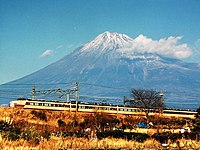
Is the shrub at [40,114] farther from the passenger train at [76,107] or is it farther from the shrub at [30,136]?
the shrub at [30,136]

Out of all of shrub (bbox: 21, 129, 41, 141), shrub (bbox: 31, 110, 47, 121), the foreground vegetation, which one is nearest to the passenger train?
shrub (bbox: 31, 110, 47, 121)

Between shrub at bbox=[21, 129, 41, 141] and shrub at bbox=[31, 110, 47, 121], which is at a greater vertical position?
shrub at bbox=[31, 110, 47, 121]

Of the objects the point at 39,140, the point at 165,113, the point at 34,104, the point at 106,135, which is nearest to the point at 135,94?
the point at 165,113

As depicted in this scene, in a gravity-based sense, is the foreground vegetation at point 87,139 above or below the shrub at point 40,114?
below

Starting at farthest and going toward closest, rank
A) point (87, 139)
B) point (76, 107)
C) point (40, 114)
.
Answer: point (76, 107) → point (40, 114) → point (87, 139)

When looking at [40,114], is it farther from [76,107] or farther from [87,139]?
[87,139]

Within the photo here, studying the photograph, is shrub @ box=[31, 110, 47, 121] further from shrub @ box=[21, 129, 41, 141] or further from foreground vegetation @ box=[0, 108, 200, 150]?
shrub @ box=[21, 129, 41, 141]

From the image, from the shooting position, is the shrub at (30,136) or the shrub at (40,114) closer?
the shrub at (30,136)

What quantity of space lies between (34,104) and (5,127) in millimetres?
32888

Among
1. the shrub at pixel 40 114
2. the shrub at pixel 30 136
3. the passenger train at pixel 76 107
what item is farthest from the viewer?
the passenger train at pixel 76 107

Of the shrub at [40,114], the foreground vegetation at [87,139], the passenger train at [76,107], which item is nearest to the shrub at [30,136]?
the foreground vegetation at [87,139]

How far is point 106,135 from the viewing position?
719 inches

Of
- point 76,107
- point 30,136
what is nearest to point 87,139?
point 30,136

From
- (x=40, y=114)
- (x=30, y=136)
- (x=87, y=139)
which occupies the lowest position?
(x=87, y=139)
